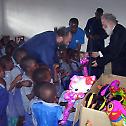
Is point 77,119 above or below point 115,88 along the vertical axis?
below

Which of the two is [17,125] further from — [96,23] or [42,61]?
[96,23]

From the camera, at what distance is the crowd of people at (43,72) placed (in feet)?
7.18

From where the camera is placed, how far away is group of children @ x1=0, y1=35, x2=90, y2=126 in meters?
2.17

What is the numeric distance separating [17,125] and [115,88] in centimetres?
97

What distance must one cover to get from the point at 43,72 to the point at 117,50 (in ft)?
3.18

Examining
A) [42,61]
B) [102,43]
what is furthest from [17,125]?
[102,43]

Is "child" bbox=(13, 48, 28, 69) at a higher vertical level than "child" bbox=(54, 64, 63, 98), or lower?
higher

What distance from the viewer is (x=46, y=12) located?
5.84m

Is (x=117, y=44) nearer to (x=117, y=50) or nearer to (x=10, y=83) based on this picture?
(x=117, y=50)

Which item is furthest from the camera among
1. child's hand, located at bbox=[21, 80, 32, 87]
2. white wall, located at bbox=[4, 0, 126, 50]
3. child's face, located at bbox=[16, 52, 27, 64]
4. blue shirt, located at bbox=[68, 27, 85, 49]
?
white wall, located at bbox=[4, 0, 126, 50]

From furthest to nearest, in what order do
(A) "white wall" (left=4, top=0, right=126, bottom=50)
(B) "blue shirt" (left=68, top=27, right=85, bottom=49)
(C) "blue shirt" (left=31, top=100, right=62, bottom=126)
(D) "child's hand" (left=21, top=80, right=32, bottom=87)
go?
(A) "white wall" (left=4, top=0, right=126, bottom=50)
(B) "blue shirt" (left=68, top=27, right=85, bottom=49)
(D) "child's hand" (left=21, top=80, right=32, bottom=87)
(C) "blue shirt" (left=31, top=100, right=62, bottom=126)

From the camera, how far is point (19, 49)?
2973 millimetres

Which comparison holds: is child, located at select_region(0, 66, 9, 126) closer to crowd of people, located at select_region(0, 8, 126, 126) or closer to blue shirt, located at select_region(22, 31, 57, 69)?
crowd of people, located at select_region(0, 8, 126, 126)

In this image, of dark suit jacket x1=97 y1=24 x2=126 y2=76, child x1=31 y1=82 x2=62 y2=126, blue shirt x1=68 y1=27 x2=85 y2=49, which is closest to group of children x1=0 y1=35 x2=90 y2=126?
child x1=31 y1=82 x2=62 y2=126
